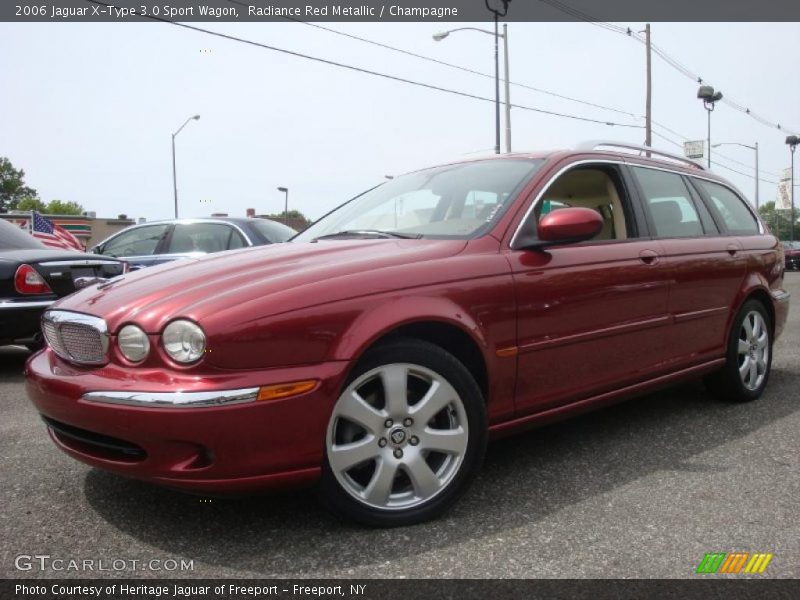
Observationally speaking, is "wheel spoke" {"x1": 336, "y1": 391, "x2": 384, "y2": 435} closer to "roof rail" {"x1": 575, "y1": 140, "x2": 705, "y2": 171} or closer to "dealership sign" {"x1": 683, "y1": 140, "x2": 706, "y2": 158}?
"roof rail" {"x1": 575, "y1": 140, "x2": 705, "y2": 171}

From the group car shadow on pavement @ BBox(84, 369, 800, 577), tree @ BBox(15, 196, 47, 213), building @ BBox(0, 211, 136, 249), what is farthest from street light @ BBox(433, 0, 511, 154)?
tree @ BBox(15, 196, 47, 213)

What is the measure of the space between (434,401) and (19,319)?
4208 millimetres

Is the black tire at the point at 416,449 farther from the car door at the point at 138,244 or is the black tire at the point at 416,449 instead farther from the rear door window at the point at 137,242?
the rear door window at the point at 137,242

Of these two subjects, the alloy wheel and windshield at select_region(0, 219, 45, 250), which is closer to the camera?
the alloy wheel

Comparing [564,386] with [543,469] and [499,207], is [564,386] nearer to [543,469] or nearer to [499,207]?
[543,469]

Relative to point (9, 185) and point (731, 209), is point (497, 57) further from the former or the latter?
point (9, 185)

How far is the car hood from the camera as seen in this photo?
224cm

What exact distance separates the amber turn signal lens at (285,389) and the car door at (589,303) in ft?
3.26

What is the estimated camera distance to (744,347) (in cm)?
426

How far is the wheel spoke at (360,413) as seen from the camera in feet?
7.68

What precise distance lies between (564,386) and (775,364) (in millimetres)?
3506

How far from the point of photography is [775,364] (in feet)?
18.4

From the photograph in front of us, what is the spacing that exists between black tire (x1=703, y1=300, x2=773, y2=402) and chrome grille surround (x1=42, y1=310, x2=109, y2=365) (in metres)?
3.54

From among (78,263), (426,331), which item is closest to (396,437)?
(426,331)
